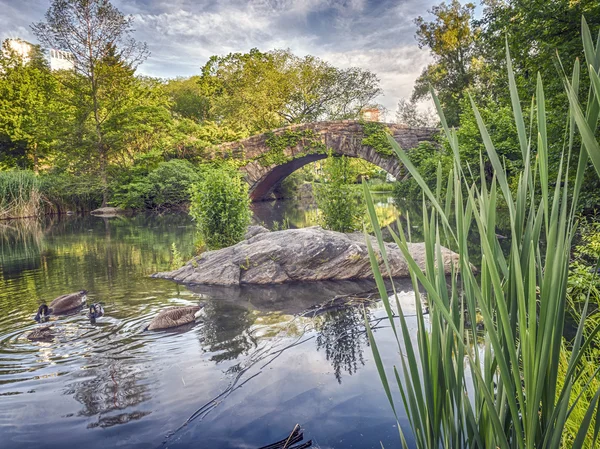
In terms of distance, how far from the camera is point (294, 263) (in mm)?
7316

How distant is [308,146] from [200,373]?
65.9ft

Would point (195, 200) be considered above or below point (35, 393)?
above

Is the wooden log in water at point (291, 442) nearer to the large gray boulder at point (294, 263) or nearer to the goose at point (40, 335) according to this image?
the goose at point (40, 335)

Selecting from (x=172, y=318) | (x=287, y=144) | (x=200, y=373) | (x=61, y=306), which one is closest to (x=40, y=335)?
(x=61, y=306)

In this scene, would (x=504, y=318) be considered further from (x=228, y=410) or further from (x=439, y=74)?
(x=439, y=74)

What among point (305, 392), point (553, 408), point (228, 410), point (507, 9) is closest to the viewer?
point (553, 408)

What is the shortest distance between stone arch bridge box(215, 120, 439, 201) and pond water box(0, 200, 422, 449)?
15248mm

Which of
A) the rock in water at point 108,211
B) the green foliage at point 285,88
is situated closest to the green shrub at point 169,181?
the rock in water at point 108,211

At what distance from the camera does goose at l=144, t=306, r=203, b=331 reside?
4.86m

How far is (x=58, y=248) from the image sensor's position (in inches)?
447

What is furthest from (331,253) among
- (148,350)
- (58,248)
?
(58,248)

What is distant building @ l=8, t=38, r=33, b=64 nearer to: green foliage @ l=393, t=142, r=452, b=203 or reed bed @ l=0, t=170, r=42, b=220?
reed bed @ l=0, t=170, r=42, b=220

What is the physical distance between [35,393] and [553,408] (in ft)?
12.0

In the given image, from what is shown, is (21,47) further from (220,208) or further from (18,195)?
(220,208)
